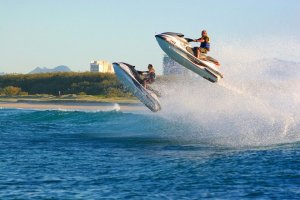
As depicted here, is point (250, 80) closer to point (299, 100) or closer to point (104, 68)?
point (299, 100)

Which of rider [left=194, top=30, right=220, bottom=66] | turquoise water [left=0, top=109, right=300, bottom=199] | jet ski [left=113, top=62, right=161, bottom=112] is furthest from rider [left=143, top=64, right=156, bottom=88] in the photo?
rider [left=194, top=30, right=220, bottom=66]

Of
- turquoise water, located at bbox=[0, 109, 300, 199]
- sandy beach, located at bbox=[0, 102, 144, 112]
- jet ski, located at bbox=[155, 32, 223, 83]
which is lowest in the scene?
turquoise water, located at bbox=[0, 109, 300, 199]

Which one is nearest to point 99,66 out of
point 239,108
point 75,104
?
point 75,104

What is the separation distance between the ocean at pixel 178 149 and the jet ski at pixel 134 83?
177 centimetres

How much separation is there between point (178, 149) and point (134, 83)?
721 centimetres

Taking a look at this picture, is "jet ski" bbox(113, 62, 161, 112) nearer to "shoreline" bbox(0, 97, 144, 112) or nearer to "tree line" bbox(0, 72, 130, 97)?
"shoreline" bbox(0, 97, 144, 112)

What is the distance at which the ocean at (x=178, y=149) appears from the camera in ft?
54.7

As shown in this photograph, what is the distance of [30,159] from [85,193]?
631cm

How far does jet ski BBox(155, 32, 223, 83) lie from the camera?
2816 centimetres

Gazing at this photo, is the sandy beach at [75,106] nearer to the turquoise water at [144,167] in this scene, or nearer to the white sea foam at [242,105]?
the white sea foam at [242,105]

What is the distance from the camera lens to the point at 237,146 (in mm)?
25000

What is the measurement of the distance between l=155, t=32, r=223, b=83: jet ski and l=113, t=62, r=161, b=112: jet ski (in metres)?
3.08

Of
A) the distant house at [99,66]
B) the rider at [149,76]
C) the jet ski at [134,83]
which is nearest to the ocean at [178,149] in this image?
the jet ski at [134,83]

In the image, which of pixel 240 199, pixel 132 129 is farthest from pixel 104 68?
pixel 240 199
